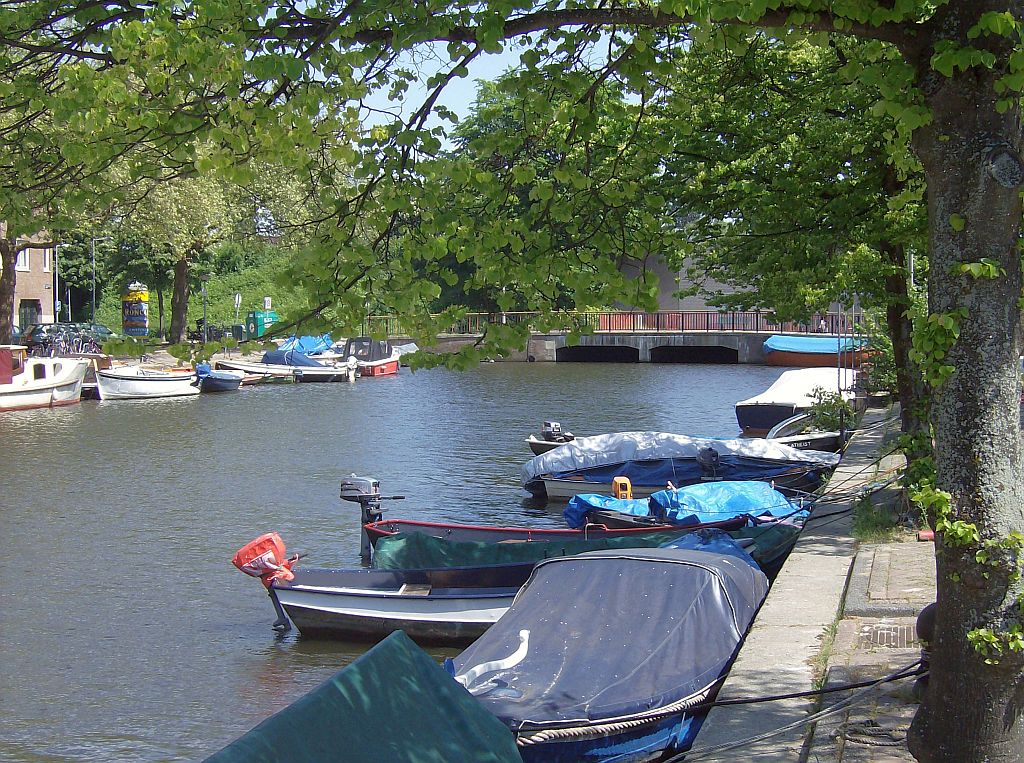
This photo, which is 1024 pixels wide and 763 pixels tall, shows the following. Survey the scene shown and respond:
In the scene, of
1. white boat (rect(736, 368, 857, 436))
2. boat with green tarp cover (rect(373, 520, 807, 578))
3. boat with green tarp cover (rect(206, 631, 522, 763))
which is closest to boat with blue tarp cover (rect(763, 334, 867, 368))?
white boat (rect(736, 368, 857, 436))

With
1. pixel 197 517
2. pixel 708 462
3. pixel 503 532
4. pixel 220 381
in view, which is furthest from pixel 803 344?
pixel 503 532

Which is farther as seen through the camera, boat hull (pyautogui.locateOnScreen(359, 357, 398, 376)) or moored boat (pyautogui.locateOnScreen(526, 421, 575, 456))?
boat hull (pyautogui.locateOnScreen(359, 357, 398, 376))

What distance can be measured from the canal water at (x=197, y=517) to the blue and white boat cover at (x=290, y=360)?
6.46 m

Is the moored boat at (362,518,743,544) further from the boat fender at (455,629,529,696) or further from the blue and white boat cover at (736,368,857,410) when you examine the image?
the blue and white boat cover at (736,368,857,410)

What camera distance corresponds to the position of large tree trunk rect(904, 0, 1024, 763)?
5.27 m

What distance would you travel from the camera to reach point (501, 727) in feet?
20.8

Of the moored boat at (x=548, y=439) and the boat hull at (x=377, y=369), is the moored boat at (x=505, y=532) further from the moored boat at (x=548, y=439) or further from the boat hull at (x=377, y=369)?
the boat hull at (x=377, y=369)

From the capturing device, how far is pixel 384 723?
5.81 m

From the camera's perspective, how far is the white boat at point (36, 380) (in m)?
39.4

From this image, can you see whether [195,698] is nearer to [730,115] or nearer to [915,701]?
[915,701]

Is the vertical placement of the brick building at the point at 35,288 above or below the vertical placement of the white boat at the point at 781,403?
Result: above

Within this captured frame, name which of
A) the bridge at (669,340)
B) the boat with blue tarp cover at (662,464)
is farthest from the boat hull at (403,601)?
the bridge at (669,340)

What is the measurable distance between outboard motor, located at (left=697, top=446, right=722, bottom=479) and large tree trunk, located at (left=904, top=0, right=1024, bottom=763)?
Result: 15.6 metres

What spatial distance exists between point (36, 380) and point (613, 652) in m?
36.1
